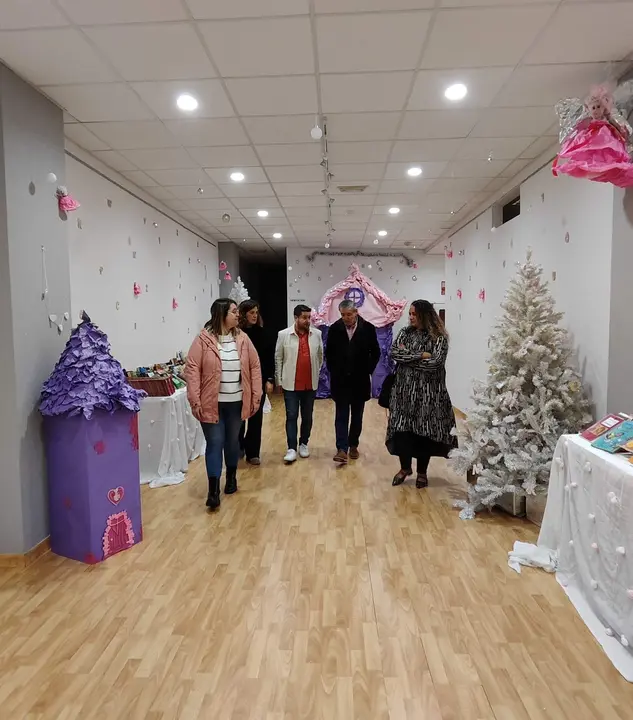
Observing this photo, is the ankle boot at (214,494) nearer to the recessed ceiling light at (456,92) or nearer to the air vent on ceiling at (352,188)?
the recessed ceiling light at (456,92)

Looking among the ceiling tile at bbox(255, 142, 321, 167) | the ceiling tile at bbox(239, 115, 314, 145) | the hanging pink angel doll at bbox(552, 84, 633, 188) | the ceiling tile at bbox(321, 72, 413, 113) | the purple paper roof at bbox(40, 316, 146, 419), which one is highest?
the ceiling tile at bbox(255, 142, 321, 167)

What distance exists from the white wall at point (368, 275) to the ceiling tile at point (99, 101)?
19.0 ft

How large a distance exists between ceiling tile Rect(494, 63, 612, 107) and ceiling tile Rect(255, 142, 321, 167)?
140 centimetres

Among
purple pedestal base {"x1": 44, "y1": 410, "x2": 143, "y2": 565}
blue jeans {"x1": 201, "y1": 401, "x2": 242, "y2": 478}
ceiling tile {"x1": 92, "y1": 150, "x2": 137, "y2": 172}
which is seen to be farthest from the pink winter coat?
ceiling tile {"x1": 92, "y1": 150, "x2": 137, "y2": 172}

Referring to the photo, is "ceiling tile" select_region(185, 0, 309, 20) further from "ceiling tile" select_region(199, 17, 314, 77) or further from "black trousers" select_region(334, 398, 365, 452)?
"black trousers" select_region(334, 398, 365, 452)

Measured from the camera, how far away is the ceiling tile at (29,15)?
210cm

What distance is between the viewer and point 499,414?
3.20 m

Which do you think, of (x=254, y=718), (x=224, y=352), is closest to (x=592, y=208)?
(x=224, y=352)

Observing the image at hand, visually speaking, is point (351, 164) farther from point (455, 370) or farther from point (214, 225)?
point (455, 370)

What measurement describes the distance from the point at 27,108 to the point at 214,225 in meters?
4.14

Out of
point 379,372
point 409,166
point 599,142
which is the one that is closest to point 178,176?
point 409,166

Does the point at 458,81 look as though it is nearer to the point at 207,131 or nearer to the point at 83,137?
the point at 207,131

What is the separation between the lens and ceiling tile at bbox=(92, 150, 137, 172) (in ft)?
13.0

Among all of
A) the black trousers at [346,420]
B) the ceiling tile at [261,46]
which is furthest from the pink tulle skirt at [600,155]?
the black trousers at [346,420]
